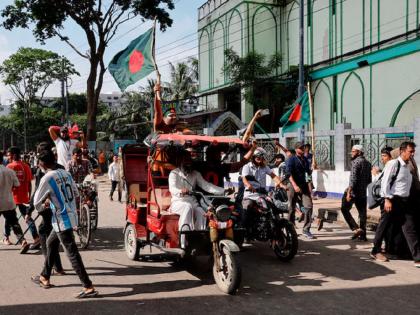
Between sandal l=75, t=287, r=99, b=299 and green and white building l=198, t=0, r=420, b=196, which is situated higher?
green and white building l=198, t=0, r=420, b=196

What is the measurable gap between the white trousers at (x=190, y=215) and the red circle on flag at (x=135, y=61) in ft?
12.5

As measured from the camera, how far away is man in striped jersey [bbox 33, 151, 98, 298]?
5.43 metres

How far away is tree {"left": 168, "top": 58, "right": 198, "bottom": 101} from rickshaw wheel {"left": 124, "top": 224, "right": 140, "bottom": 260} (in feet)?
104

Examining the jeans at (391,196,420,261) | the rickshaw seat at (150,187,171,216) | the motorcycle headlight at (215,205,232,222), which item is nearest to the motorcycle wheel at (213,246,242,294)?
the motorcycle headlight at (215,205,232,222)

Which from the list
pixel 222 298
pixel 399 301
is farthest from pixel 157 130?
pixel 399 301

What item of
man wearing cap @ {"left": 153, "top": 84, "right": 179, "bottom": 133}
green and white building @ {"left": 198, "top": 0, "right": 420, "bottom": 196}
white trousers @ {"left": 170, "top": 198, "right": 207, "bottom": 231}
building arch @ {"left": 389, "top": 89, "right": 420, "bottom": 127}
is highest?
green and white building @ {"left": 198, "top": 0, "right": 420, "bottom": 196}

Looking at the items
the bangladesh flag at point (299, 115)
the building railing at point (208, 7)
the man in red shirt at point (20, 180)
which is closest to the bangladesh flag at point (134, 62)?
the man in red shirt at point (20, 180)

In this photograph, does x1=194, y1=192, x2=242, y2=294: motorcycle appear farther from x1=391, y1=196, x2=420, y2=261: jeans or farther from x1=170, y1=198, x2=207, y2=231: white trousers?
x1=391, y1=196, x2=420, y2=261: jeans

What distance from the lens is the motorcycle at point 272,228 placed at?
7.11 meters

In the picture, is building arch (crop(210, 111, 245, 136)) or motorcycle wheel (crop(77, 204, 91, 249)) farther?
building arch (crop(210, 111, 245, 136))

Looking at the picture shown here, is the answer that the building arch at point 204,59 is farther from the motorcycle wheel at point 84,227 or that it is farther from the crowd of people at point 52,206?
the motorcycle wheel at point 84,227

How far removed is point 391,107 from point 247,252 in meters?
13.1

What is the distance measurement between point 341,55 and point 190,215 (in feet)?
55.2

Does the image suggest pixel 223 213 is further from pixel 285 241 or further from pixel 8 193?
pixel 8 193
